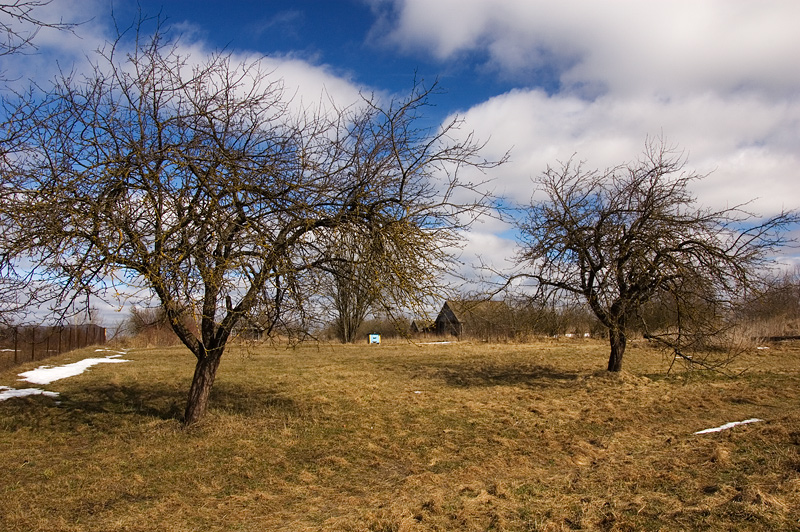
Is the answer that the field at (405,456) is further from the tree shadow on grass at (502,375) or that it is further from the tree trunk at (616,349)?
the tree trunk at (616,349)

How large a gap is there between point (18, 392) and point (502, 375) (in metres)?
11.4

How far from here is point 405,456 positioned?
694 cm

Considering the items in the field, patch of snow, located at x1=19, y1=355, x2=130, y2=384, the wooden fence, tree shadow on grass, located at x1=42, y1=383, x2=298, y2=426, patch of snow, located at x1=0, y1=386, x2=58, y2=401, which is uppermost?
the wooden fence

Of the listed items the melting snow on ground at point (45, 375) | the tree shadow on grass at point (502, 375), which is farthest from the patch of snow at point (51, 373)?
the tree shadow on grass at point (502, 375)

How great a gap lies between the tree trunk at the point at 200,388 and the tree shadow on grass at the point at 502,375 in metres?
6.46

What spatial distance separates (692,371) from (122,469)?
45.1 feet

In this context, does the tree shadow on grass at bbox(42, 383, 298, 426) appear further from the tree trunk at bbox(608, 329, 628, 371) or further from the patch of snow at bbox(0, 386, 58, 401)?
the tree trunk at bbox(608, 329, 628, 371)

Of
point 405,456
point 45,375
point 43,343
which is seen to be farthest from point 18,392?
point 43,343

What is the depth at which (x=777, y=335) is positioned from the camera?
26.8 meters

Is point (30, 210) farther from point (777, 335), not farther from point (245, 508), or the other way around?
point (777, 335)

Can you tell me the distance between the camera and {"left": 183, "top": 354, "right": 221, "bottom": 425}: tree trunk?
8070 mm

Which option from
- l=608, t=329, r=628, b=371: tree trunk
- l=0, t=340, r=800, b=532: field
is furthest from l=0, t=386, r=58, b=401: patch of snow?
l=608, t=329, r=628, b=371: tree trunk

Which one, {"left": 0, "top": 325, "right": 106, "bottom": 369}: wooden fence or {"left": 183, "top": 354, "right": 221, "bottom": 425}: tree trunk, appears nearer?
{"left": 183, "top": 354, "right": 221, "bottom": 425}: tree trunk

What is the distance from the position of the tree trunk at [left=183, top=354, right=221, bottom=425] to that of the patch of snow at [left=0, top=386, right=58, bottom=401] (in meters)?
4.73
